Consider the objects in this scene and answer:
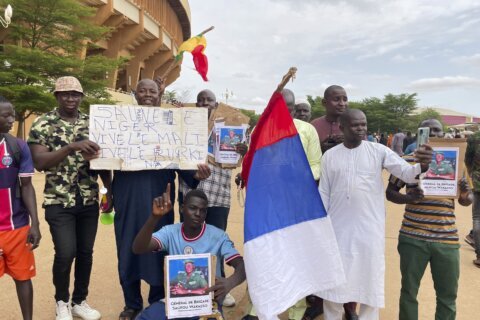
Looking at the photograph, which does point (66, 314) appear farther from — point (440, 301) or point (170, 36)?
point (170, 36)

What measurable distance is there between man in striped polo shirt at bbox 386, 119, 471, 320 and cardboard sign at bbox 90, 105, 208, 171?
156 cm

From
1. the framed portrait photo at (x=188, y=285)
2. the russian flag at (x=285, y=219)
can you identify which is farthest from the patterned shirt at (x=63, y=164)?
the russian flag at (x=285, y=219)

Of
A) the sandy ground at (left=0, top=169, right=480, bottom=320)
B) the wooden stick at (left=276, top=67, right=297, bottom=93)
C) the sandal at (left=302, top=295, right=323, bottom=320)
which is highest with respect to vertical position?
the wooden stick at (left=276, top=67, right=297, bottom=93)

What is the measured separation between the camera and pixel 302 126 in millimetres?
3270

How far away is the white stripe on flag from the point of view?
2.42 metres

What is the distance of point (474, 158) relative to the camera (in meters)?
5.08

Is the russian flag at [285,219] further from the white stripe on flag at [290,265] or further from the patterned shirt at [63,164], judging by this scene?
the patterned shirt at [63,164]

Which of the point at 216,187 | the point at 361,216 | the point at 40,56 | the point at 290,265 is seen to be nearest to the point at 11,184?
the point at 216,187

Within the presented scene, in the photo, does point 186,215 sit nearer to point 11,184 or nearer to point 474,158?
point 11,184

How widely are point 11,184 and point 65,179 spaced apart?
40 centimetres

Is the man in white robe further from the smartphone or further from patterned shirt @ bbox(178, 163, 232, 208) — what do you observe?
patterned shirt @ bbox(178, 163, 232, 208)

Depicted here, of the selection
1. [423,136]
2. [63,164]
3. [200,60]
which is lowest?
[63,164]

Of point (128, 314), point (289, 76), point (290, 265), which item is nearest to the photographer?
point (289, 76)

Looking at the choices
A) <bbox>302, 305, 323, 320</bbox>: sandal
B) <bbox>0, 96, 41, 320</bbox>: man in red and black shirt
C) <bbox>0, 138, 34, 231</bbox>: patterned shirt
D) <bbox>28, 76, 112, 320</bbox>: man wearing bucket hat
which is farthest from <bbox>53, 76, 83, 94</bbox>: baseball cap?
<bbox>302, 305, 323, 320</bbox>: sandal
